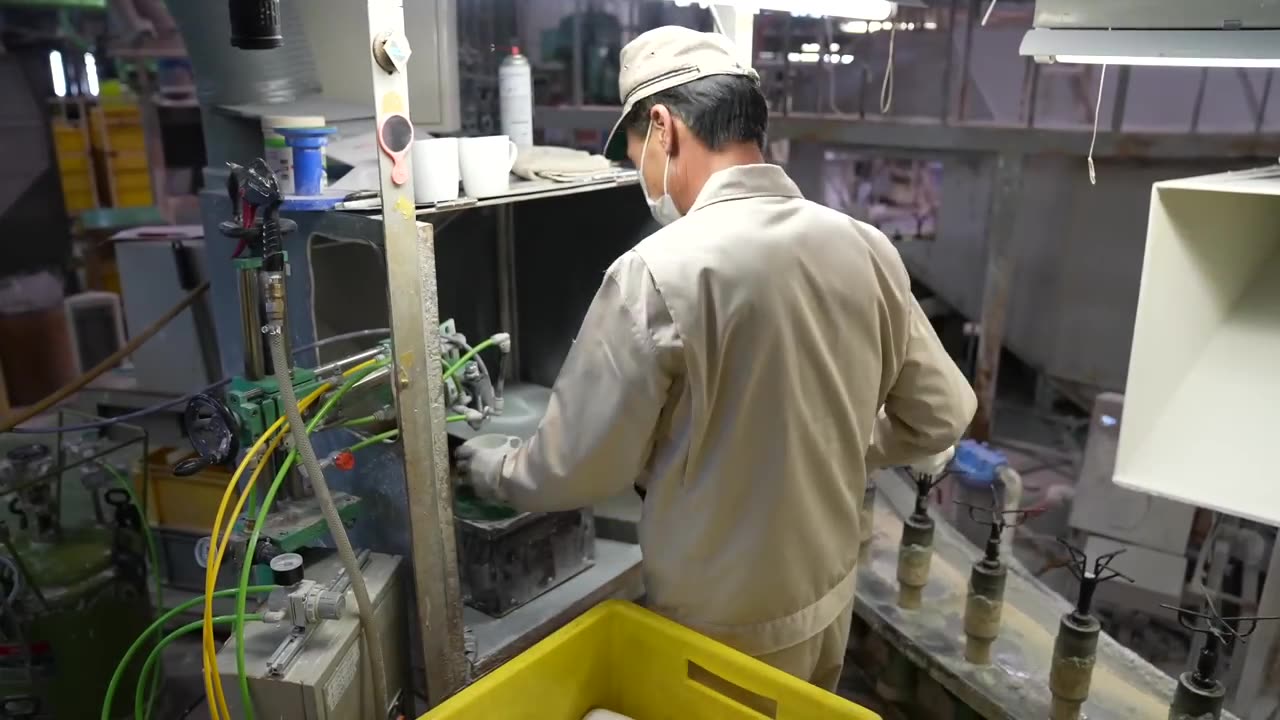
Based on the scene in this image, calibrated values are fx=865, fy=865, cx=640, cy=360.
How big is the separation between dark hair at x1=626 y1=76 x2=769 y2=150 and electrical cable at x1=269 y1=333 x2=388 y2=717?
2.09 feet

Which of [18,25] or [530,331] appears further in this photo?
[18,25]

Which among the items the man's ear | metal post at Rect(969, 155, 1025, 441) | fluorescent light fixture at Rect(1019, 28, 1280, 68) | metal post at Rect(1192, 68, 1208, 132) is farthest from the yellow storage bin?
metal post at Rect(1192, 68, 1208, 132)

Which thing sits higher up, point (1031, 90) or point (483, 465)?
point (1031, 90)

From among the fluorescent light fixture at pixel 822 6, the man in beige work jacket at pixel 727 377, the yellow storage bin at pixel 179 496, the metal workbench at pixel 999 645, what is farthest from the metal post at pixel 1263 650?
the yellow storage bin at pixel 179 496

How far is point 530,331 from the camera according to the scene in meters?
2.15

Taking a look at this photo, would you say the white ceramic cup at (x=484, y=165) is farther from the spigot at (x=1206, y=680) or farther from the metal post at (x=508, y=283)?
the spigot at (x=1206, y=680)

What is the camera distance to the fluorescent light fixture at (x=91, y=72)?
341 cm

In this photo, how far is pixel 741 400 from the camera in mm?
1200

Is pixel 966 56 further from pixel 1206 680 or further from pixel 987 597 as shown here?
pixel 1206 680

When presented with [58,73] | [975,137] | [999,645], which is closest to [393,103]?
[999,645]

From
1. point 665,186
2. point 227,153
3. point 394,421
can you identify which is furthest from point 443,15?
point 394,421

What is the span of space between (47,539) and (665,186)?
158 centimetres

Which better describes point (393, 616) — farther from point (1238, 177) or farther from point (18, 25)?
point (18, 25)

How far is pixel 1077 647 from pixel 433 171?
125cm
